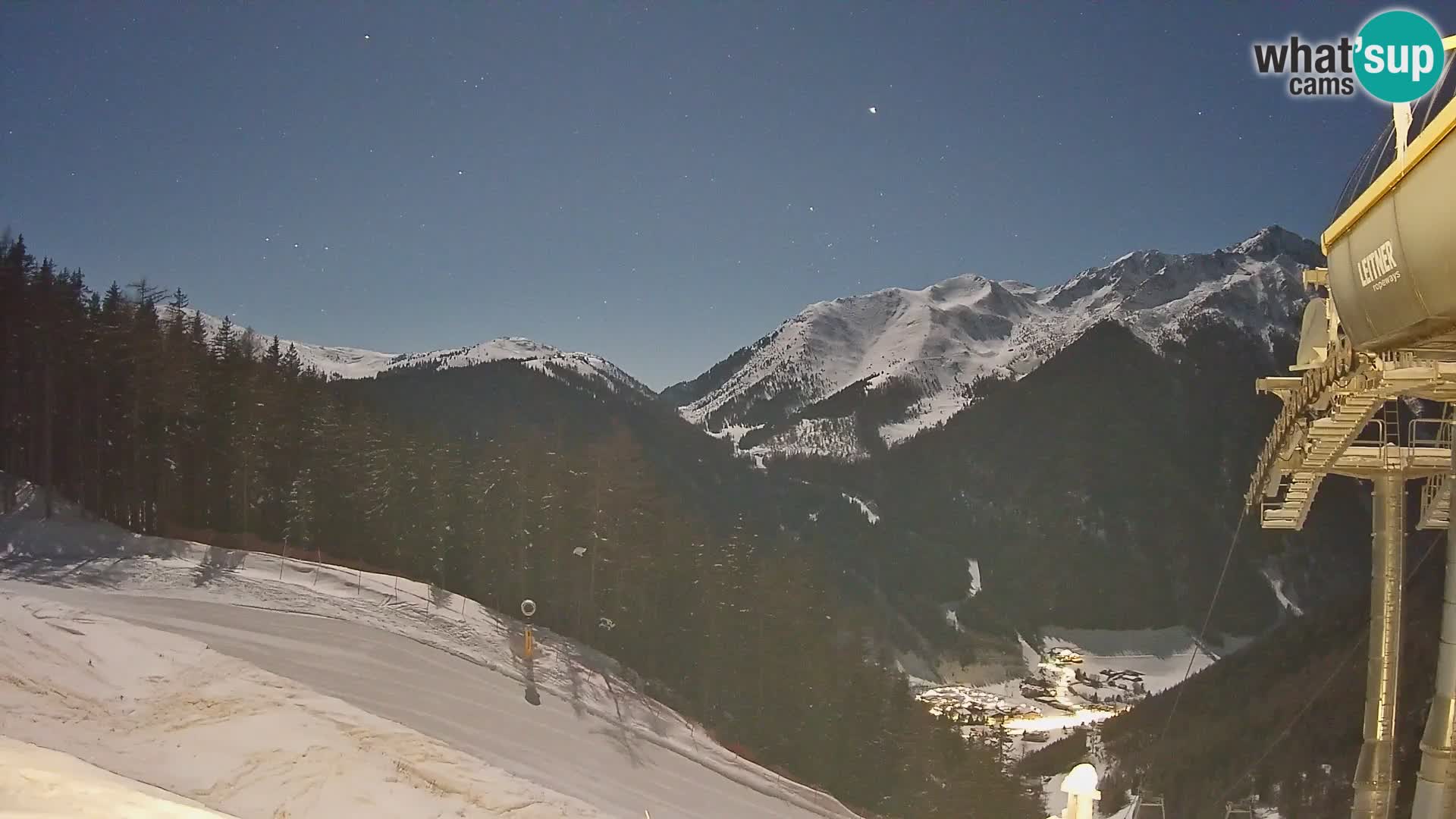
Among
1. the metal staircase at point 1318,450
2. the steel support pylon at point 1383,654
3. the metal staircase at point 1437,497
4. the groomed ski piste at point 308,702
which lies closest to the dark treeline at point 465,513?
the groomed ski piste at point 308,702

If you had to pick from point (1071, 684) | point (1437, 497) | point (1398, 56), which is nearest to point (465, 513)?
point (1437, 497)

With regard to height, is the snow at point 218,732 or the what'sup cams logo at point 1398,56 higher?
the what'sup cams logo at point 1398,56

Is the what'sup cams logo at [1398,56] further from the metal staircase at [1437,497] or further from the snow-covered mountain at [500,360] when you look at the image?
the snow-covered mountain at [500,360]

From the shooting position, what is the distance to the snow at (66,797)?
518cm

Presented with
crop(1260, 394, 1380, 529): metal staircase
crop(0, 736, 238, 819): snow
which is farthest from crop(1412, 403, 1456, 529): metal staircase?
crop(0, 736, 238, 819): snow

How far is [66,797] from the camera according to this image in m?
5.50

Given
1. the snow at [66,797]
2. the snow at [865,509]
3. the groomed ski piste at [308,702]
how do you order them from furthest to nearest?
the snow at [865,509] → the groomed ski piste at [308,702] → the snow at [66,797]

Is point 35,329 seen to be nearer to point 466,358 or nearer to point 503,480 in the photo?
point 503,480

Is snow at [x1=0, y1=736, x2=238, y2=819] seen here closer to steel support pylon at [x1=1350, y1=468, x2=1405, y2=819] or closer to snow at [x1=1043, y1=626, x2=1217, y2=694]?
steel support pylon at [x1=1350, y1=468, x2=1405, y2=819]

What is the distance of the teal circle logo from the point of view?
14.1 feet

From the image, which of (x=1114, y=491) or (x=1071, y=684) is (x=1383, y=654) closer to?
(x=1071, y=684)

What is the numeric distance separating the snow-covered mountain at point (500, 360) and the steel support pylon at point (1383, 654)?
403 ft

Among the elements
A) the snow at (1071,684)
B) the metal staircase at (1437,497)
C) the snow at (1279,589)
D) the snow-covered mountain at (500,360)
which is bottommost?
the snow at (1071,684)

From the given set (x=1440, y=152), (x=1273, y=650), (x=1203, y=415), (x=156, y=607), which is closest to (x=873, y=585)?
(x=1273, y=650)
